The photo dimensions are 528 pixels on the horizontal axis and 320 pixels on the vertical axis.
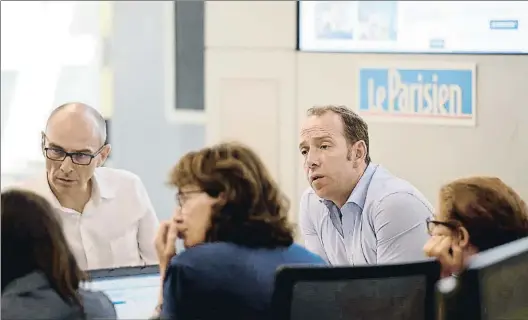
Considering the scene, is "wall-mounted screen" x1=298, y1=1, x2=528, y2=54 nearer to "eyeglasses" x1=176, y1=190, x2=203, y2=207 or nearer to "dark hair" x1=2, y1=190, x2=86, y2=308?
"eyeglasses" x1=176, y1=190, x2=203, y2=207

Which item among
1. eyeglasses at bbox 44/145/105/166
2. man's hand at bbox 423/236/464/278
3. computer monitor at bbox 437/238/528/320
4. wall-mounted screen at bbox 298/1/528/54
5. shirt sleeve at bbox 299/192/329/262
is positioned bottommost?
computer monitor at bbox 437/238/528/320

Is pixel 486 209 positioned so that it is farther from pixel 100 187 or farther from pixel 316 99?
pixel 100 187

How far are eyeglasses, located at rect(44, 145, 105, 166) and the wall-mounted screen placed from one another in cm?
43

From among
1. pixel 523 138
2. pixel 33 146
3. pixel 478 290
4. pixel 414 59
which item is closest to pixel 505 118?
pixel 523 138

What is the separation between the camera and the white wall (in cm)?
158

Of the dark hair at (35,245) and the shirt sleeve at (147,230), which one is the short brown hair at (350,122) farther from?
the dark hair at (35,245)

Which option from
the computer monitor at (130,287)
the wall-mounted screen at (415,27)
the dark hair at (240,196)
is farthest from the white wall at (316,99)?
the computer monitor at (130,287)

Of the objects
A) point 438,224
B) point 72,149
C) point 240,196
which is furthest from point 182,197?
point 438,224

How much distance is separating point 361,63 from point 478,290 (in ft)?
1.45

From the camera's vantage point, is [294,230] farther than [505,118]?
No

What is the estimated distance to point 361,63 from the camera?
1627mm

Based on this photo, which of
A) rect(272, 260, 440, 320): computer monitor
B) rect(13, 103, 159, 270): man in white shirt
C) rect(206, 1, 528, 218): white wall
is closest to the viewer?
rect(272, 260, 440, 320): computer monitor

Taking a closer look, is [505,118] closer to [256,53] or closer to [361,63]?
[361,63]

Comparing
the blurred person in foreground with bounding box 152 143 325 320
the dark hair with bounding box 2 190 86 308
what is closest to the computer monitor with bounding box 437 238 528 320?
the blurred person in foreground with bounding box 152 143 325 320
